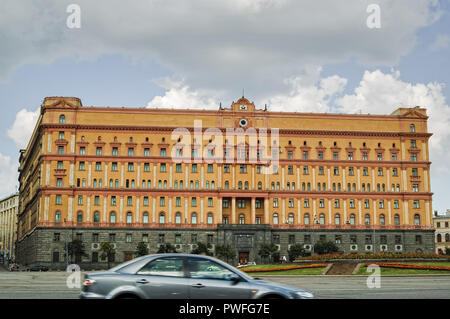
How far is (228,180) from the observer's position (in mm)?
94188

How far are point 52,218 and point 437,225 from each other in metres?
101

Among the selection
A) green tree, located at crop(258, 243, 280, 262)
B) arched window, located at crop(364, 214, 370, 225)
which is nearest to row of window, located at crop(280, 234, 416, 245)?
arched window, located at crop(364, 214, 370, 225)

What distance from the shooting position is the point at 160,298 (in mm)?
14953

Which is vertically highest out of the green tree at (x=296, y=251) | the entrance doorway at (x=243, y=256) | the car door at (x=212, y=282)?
the car door at (x=212, y=282)

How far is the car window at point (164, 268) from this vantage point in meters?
15.3

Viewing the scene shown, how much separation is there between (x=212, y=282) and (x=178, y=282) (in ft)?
2.97

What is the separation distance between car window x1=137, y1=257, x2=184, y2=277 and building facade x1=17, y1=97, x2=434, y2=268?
76.1 meters

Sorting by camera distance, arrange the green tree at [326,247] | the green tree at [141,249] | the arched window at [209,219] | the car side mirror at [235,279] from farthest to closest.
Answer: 1. the arched window at [209,219]
2. the green tree at [326,247]
3. the green tree at [141,249]
4. the car side mirror at [235,279]

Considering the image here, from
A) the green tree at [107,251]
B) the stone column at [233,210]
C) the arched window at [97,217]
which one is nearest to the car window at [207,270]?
the green tree at [107,251]

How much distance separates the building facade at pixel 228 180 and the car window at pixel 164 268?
7613 centimetres

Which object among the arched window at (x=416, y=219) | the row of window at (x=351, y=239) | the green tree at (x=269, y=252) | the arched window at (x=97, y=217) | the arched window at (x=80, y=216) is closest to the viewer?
the green tree at (x=269, y=252)

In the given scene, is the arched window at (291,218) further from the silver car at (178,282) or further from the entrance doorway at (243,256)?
the silver car at (178,282)
